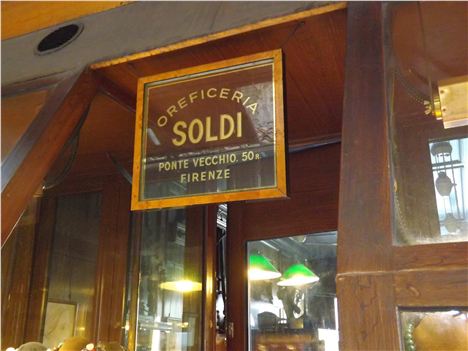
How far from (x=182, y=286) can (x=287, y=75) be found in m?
1.70

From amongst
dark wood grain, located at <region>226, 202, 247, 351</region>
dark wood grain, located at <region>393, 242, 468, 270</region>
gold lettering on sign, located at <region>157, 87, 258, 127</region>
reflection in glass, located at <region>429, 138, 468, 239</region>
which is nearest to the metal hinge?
dark wood grain, located at <region>226, 202, 247, 351</region>

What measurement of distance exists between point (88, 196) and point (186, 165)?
5.92 ft

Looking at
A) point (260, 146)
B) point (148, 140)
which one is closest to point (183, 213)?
point (148, 140)

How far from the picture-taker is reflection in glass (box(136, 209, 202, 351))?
3189 mm

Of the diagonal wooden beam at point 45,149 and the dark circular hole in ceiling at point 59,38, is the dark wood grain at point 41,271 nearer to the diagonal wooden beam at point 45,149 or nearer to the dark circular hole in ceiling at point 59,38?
the dark circular hole in ceiling at point 59,38

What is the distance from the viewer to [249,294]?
314cm

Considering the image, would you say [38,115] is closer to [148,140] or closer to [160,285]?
[148,140]

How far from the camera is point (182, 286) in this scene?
329 cm

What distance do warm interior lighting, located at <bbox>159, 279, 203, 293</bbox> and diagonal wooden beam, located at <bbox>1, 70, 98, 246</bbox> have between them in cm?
154

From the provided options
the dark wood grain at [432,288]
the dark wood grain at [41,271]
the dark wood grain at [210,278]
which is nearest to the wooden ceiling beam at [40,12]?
the dark wood grain at [41,271]

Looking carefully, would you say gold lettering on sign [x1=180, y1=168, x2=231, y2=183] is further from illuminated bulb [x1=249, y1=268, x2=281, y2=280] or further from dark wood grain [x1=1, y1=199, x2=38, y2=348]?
dark wood grain [x1=1, y1=199, x2=38, y2=348]

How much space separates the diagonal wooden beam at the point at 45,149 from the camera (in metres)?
1.80

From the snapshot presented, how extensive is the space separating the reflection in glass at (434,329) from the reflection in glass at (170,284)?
2156mm

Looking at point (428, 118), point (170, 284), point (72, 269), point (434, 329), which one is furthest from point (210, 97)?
point (72, 269)
